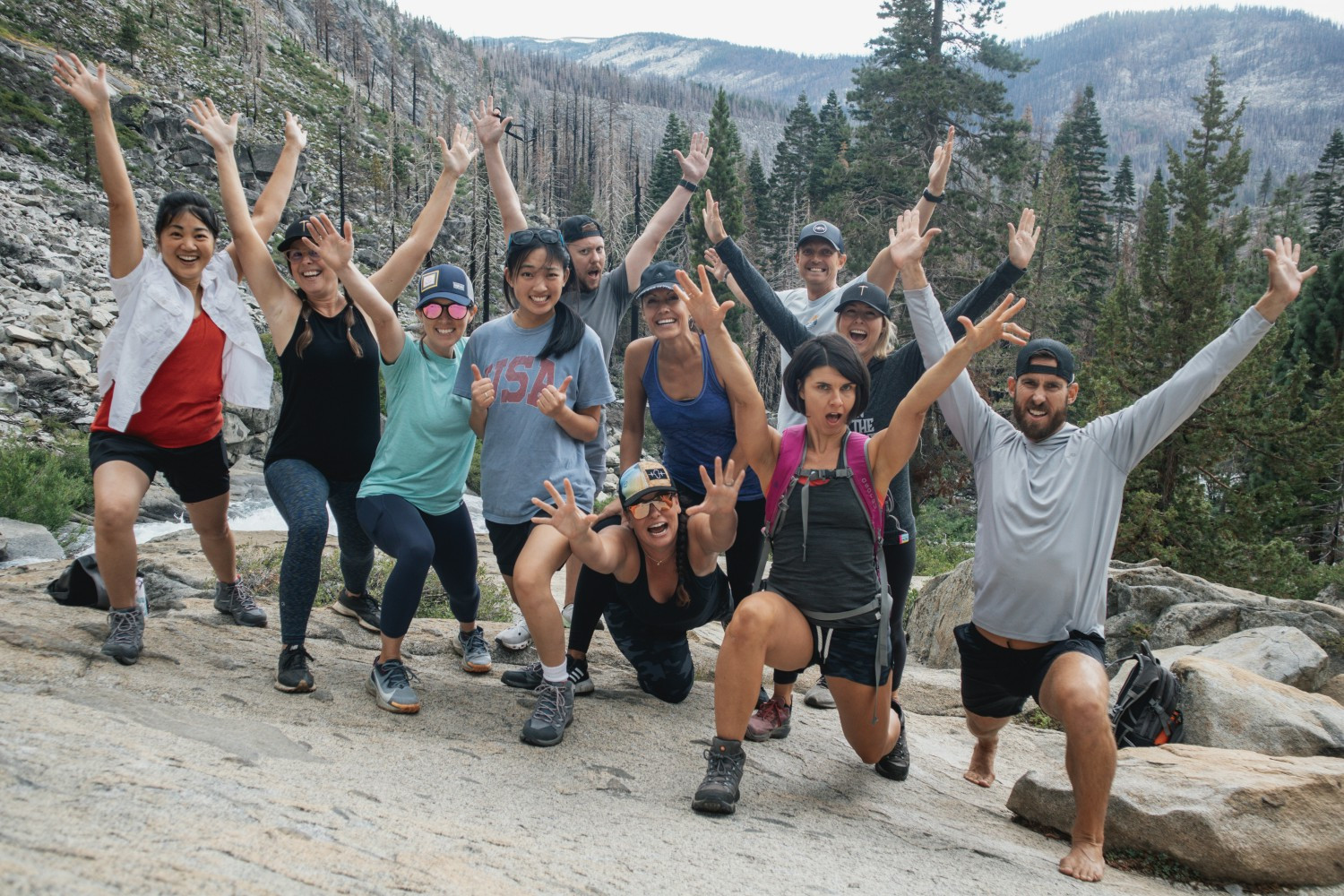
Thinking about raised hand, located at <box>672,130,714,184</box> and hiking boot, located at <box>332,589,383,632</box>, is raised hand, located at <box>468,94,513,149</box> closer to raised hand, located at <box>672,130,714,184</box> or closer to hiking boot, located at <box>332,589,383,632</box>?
raised hand, located at <box>672,130,714,184</box>

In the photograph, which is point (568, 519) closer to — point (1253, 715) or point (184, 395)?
point (184, 395)

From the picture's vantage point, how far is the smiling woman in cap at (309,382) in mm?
4605

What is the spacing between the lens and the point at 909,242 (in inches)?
185

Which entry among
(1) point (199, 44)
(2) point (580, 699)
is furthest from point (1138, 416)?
(1) point (199, 44)

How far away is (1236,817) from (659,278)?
369 centimetres

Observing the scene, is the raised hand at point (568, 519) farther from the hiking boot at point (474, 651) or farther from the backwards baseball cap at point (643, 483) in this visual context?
the hiking boot at point (474, 651)

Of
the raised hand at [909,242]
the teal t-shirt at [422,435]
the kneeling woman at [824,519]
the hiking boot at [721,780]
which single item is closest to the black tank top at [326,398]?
the teal t-shirt at [422,435]

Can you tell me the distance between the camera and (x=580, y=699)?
520 cm

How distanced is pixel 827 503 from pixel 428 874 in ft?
7.37

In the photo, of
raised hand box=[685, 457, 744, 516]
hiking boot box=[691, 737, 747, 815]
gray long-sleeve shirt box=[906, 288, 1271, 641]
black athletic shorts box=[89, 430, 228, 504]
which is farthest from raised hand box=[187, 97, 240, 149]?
gray long-sleeve shirt box=[906, 288, 1271, 641]

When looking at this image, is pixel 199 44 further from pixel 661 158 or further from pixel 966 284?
pixel 966 284

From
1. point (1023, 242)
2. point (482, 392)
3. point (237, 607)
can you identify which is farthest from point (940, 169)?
point (237, 607)

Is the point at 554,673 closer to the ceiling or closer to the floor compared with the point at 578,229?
closer to the floor

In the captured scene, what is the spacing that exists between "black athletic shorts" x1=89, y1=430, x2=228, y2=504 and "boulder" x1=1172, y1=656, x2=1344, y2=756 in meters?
5.68
